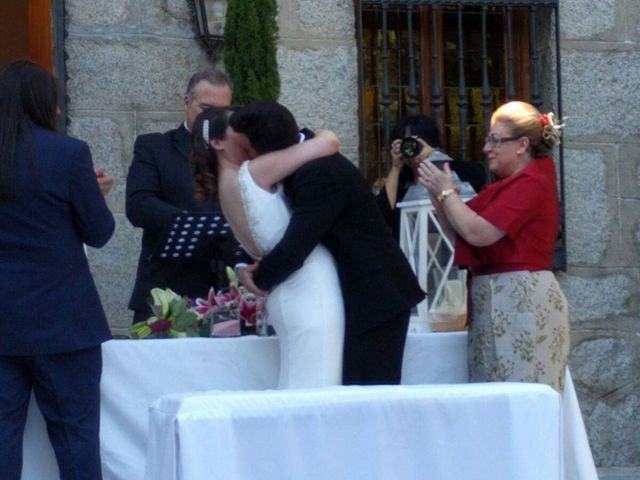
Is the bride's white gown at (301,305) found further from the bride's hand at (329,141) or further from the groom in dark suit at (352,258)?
the bride's hand at (329,141)

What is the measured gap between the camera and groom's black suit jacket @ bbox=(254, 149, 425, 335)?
417cm

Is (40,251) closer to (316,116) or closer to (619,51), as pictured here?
(316,116)

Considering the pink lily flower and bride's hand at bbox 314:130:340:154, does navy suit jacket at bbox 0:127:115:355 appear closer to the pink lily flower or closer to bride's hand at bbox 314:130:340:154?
the pink lily flower

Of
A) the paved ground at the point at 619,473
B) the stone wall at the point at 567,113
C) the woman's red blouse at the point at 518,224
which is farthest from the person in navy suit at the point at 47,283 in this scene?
the paved ground at the point at 619,473

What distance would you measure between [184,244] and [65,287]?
70cm

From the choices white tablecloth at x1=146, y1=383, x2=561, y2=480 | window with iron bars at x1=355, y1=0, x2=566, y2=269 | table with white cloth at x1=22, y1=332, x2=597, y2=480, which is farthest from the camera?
window with iron bars at x1=355, y1=0, x2=566, y2=269

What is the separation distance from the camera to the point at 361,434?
9.73ft

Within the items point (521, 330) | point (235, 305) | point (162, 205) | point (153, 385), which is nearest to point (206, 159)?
point (235, 305)

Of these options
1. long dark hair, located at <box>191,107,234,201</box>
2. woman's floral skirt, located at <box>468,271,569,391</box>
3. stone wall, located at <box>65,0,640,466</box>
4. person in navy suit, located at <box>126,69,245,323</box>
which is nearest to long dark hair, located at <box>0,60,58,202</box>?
long dark hair, located at <box>191,107,234,201</box>

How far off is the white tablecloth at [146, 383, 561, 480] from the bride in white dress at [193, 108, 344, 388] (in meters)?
1.11

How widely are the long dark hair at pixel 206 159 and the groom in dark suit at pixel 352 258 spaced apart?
0.76ft

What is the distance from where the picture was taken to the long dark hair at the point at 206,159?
446 cm

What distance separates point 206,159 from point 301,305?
2.00 feet

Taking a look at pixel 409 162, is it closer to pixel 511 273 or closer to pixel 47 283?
pixel 511 273
